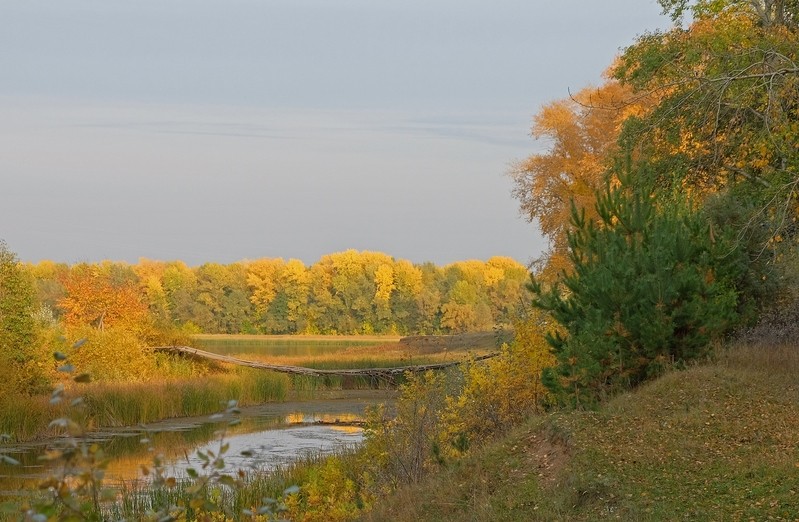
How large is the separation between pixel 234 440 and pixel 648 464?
14.2 m

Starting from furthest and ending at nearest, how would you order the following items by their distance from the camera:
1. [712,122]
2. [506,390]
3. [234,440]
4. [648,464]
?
1. [234,440]
2. [712,122]
3. [506,390]
4. [648,464]

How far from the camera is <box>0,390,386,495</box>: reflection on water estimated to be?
17.0m

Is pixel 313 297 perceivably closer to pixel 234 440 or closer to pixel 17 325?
pixel 17 325

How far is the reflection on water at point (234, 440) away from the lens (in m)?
17.0

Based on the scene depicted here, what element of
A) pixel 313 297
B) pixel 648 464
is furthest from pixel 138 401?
pixel 313 297

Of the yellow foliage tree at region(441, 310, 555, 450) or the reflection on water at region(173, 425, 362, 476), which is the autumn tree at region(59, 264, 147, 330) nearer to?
the reflection on water at region(173, 425, 362, 476)

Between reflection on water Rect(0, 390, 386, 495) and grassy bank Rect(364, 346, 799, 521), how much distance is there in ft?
15.2

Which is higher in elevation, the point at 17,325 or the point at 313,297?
the point at 313,297

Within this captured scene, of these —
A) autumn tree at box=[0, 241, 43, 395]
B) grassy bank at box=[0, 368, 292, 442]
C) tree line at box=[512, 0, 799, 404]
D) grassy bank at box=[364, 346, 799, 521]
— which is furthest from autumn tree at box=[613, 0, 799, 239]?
autumn tree at box=[0, 241, 43, 395]

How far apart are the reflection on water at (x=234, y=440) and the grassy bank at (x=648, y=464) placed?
465cm

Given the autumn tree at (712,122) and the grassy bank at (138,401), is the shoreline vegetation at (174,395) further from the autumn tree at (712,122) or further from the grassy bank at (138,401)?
the autumn tree at (712,122)

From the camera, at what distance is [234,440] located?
71.3 ft

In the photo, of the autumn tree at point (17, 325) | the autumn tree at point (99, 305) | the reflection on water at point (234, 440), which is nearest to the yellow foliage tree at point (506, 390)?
the reflection on water at point (234, 440)

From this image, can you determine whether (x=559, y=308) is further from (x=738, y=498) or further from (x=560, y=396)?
(x=738, y=498)
